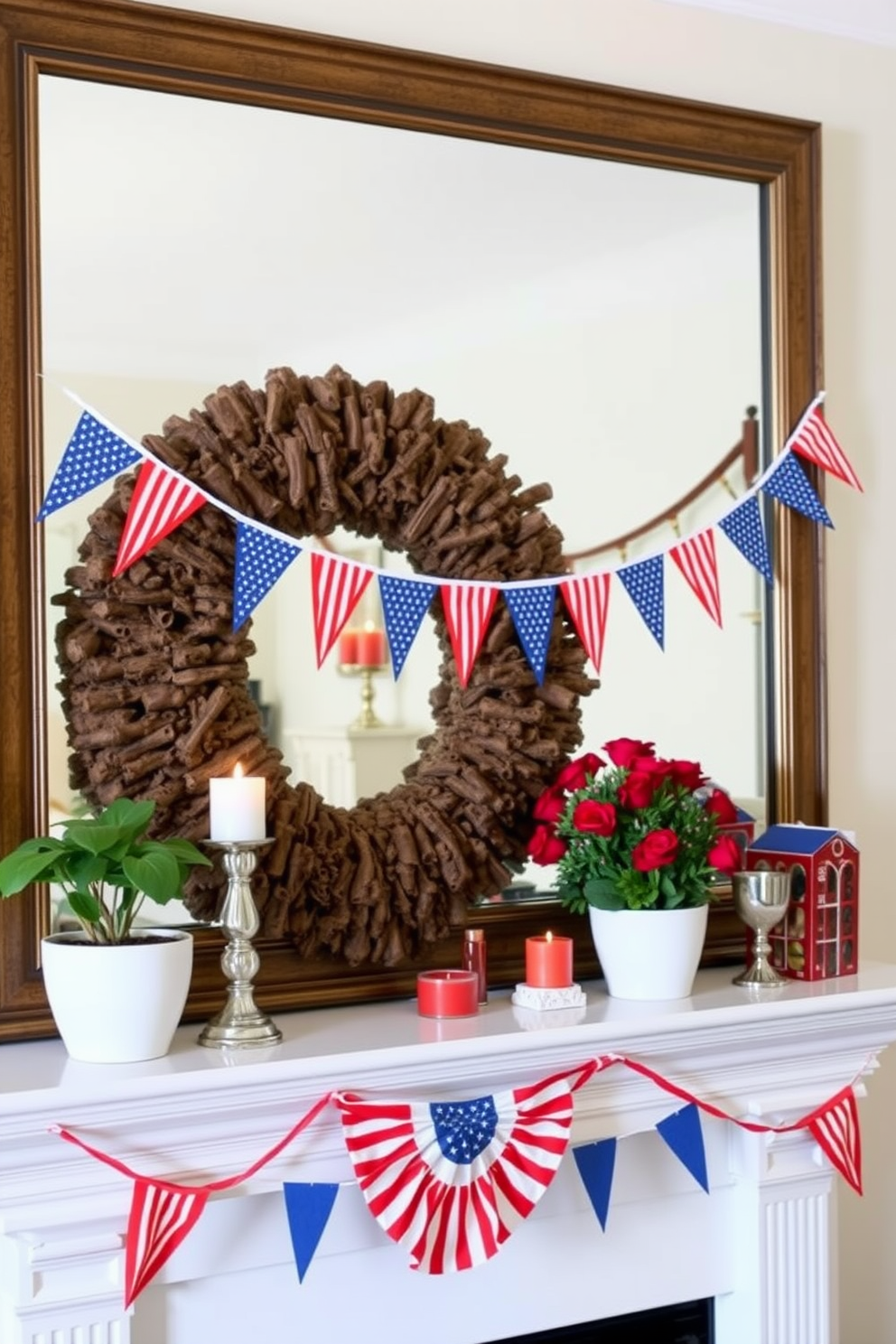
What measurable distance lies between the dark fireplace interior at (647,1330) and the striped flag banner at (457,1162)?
9.4 inches

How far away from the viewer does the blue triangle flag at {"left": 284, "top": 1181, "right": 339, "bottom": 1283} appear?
1675mm

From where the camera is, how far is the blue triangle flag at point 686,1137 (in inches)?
Answer: 74.6

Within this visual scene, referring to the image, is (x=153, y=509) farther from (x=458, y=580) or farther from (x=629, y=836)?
(x=629, y=836)

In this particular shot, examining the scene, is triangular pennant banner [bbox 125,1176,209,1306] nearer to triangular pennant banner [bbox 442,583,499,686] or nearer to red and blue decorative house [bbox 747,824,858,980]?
triangular pennant banner [bbox 442,583,499,686]

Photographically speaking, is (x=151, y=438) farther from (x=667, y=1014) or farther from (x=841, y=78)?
(x=841, y=78)

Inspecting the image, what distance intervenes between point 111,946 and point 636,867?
0.63 meters

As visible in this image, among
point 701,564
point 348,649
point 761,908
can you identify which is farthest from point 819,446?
point 348,649

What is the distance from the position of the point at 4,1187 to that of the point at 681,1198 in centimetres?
88

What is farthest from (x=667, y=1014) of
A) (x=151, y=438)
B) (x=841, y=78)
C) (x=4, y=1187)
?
(x=841, y=78)

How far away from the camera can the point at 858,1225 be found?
239 centimetres

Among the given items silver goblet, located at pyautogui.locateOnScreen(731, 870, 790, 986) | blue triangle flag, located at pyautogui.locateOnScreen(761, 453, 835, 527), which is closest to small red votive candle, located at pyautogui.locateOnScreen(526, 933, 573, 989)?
silver goblet, located at pyautogui.locateOnScreen(731, 870, 790, 986)

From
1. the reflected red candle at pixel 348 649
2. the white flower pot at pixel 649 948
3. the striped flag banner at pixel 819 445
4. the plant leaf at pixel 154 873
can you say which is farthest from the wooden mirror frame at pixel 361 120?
the reflected red candle at pixel 348 649

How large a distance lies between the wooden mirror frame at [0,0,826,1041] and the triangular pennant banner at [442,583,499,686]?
0.34 meters

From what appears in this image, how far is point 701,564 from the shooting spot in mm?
2193
